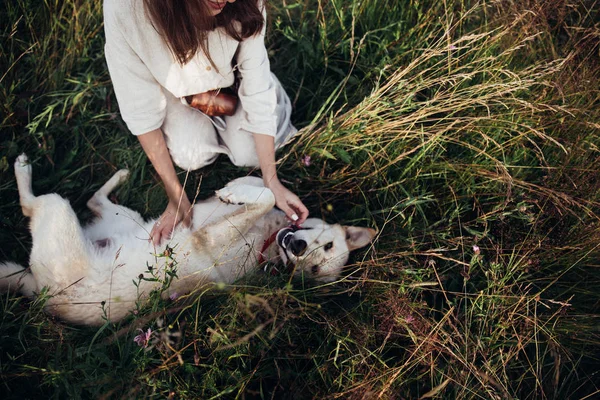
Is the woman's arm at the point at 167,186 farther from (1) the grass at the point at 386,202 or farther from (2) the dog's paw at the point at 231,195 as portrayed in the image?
(1) the grass at the point at 386,202

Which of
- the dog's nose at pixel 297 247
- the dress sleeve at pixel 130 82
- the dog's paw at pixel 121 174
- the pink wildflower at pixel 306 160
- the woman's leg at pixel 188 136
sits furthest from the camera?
the dog's paw at pixel 121 174

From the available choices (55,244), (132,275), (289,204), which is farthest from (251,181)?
(55,244)

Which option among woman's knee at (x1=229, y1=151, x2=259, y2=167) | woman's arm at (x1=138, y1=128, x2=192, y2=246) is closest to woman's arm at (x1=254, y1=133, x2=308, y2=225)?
woman's knee at (x1=229, y1=151, x2=259, y2=167)

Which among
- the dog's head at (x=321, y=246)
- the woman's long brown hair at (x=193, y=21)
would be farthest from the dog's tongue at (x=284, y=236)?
the woman's long brown hair at (x=193, y=21)

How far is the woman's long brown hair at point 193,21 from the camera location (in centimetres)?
180

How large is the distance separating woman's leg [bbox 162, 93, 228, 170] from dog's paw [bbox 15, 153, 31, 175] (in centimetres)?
93

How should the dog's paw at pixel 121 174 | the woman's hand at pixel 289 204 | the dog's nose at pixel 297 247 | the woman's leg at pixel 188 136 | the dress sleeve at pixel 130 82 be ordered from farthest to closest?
the dog's paw at pixel 121 174 → the woman's leg at pixel 188 136 → the woman's hand at pixel 289 204 → the dog's nose at pixel 297 247 → the dress sleeve at pixel 130 82

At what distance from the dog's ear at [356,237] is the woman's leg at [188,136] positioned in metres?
1.00

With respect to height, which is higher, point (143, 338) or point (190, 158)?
point (190, 158)

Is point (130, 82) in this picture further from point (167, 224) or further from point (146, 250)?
point (146, 250)

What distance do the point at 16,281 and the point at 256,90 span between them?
5.68 ft

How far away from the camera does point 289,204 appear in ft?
8.25

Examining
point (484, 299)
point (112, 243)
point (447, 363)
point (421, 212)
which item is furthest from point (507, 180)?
point (112, 243)

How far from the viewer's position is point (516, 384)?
2.31 m
